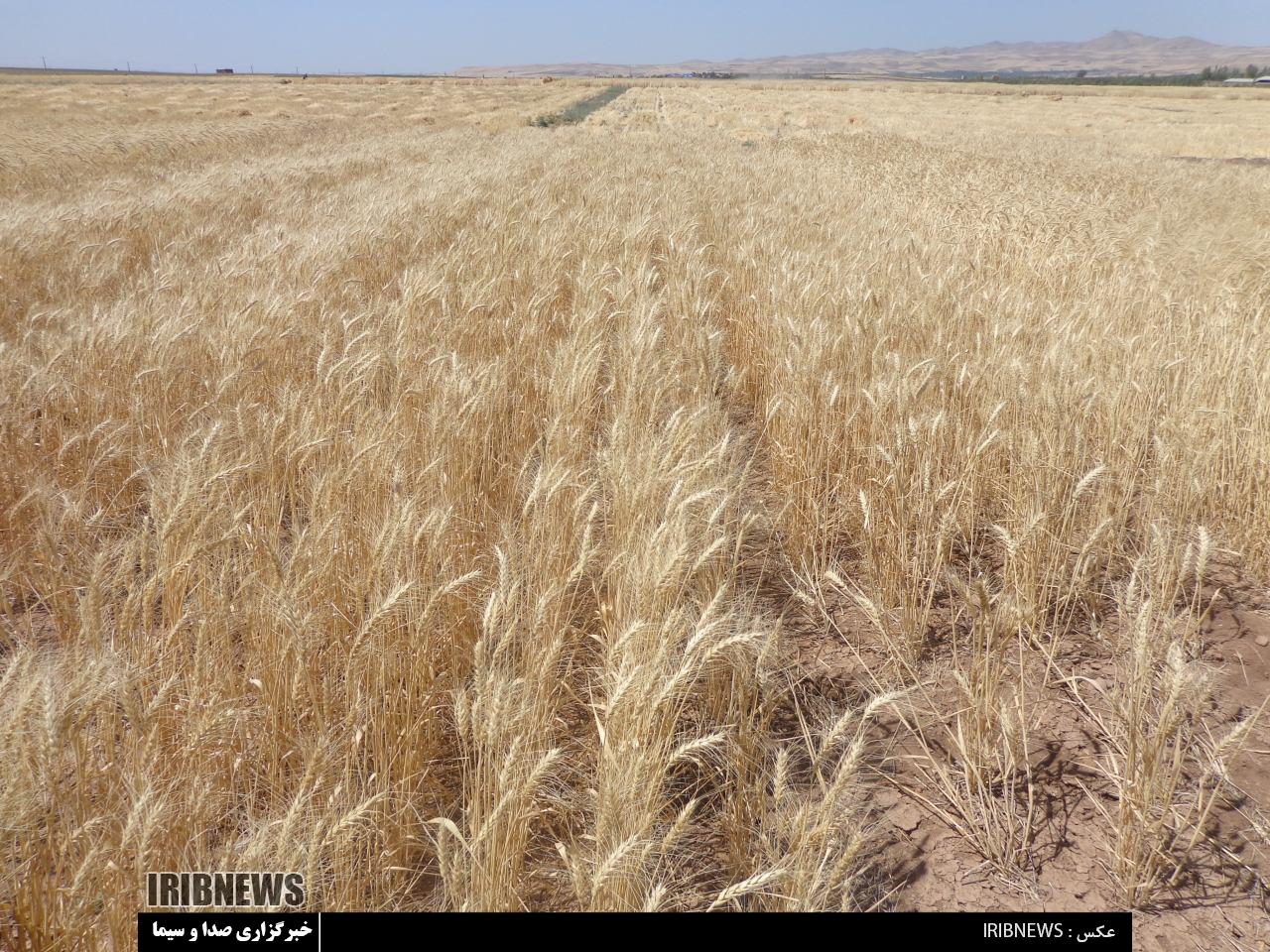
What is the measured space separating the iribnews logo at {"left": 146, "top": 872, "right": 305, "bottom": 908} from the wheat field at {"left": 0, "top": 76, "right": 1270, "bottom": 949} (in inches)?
1.5

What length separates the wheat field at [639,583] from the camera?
1.24 meters

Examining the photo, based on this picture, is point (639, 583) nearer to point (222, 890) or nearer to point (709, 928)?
point (709, 928)

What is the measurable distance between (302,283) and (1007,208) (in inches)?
255

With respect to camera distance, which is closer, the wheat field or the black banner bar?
the black banner bar

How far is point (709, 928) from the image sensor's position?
118cm

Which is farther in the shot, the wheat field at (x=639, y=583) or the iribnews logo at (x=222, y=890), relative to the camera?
the wheat field at (x=639, y=583)

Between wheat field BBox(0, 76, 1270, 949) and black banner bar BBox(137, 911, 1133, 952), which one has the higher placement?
wheat field BBox(0, 76, 1270, 949)

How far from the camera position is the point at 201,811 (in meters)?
1.25

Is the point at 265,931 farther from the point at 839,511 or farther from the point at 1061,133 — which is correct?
the point at 1061,133

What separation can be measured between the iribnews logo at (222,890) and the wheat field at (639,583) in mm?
39

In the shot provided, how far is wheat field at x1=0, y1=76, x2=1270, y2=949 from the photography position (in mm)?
1238

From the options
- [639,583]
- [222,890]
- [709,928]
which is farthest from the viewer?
[639,583]

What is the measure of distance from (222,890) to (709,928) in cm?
75

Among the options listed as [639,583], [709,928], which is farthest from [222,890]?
[639,583]
